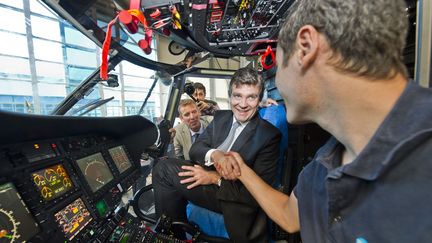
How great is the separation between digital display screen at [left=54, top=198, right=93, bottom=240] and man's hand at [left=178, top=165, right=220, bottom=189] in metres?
0.54

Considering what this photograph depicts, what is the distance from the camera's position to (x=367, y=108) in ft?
1.50

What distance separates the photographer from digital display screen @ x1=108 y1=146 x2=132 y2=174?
1293 mm

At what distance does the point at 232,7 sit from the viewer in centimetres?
130

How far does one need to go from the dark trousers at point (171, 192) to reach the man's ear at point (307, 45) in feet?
3.52

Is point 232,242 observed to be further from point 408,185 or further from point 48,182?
point 408,185

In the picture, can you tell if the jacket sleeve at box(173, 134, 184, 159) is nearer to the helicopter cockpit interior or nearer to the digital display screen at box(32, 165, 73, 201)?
the helicopter cockpit interior

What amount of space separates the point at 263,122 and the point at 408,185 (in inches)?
39.9

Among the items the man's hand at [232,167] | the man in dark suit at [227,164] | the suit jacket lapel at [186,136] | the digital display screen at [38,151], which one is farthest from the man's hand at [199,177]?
the suit jacket lapel at [186,136]

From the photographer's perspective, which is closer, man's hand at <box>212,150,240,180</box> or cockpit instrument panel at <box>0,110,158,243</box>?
cockpit instrument panel at <box>0,110,158,243</box>

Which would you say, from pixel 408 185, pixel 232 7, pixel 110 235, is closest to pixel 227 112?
pixel 232 7

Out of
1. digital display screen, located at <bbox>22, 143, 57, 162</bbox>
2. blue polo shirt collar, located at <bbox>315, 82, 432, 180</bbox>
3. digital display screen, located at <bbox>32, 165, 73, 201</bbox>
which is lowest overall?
digital display screen, located at <bbox>32, 165, 73, 201</bbox>

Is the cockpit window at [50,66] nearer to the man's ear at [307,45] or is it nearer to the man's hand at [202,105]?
the man's hand at [202,105]

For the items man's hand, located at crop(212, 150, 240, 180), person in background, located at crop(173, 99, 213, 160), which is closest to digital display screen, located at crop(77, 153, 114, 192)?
man's hand, located at crop(212, 150, 240, 180)

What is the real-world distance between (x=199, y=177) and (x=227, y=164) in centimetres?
28
